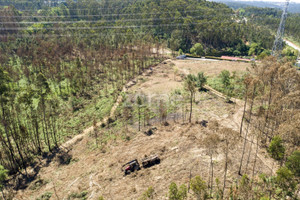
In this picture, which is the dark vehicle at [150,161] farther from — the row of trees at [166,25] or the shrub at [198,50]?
the shrub at [198,50]

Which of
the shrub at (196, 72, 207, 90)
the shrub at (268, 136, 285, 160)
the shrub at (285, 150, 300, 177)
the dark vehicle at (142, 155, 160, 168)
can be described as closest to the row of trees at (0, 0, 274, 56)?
the shrub at (196, 72, 207, 90)

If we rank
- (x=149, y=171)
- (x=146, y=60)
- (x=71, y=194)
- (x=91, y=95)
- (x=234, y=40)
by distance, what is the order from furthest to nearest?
(x=234, y=40), (x=146, y=60), (x=91, y=95), (x=149, y=171), (x=71, y=194)

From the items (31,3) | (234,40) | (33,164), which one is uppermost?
(31,3)

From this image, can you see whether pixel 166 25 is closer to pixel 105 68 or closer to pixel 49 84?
pixel 105 68

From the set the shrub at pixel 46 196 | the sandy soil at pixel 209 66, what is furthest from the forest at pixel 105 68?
the sandy soil at pixel 209 66

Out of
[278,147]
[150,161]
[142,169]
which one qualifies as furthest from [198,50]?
[278,147]

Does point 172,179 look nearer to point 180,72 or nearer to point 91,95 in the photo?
point 91,95

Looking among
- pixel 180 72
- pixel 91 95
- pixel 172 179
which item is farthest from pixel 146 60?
pixel 172 179
